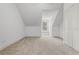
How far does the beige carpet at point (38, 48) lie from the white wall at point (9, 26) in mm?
116

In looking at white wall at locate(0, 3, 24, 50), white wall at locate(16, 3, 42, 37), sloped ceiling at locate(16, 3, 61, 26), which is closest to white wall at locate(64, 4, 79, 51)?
sloped ceiling at locate(16, 3, 61, 26)

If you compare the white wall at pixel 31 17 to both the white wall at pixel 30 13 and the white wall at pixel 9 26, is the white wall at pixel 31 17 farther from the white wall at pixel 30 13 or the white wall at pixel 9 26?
the white wall at pixel 9 26

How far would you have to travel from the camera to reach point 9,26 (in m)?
2.24

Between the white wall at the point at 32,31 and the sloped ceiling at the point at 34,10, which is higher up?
the sloped ceiling at the point at 34,10

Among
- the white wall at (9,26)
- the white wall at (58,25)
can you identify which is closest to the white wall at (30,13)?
the white wall at (9,26)

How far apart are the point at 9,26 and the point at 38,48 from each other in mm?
676

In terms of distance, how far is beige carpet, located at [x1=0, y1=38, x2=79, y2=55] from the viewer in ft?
7.22

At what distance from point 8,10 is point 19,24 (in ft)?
1.08

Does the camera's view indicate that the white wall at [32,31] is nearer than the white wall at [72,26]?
No

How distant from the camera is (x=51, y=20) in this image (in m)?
2.35

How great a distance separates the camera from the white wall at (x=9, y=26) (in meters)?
2.19

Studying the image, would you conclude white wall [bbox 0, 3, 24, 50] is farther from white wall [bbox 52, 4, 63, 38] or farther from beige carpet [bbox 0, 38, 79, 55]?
white wall [bbox 52, 4, 63, 38]

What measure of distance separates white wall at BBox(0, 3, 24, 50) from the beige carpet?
116mm
